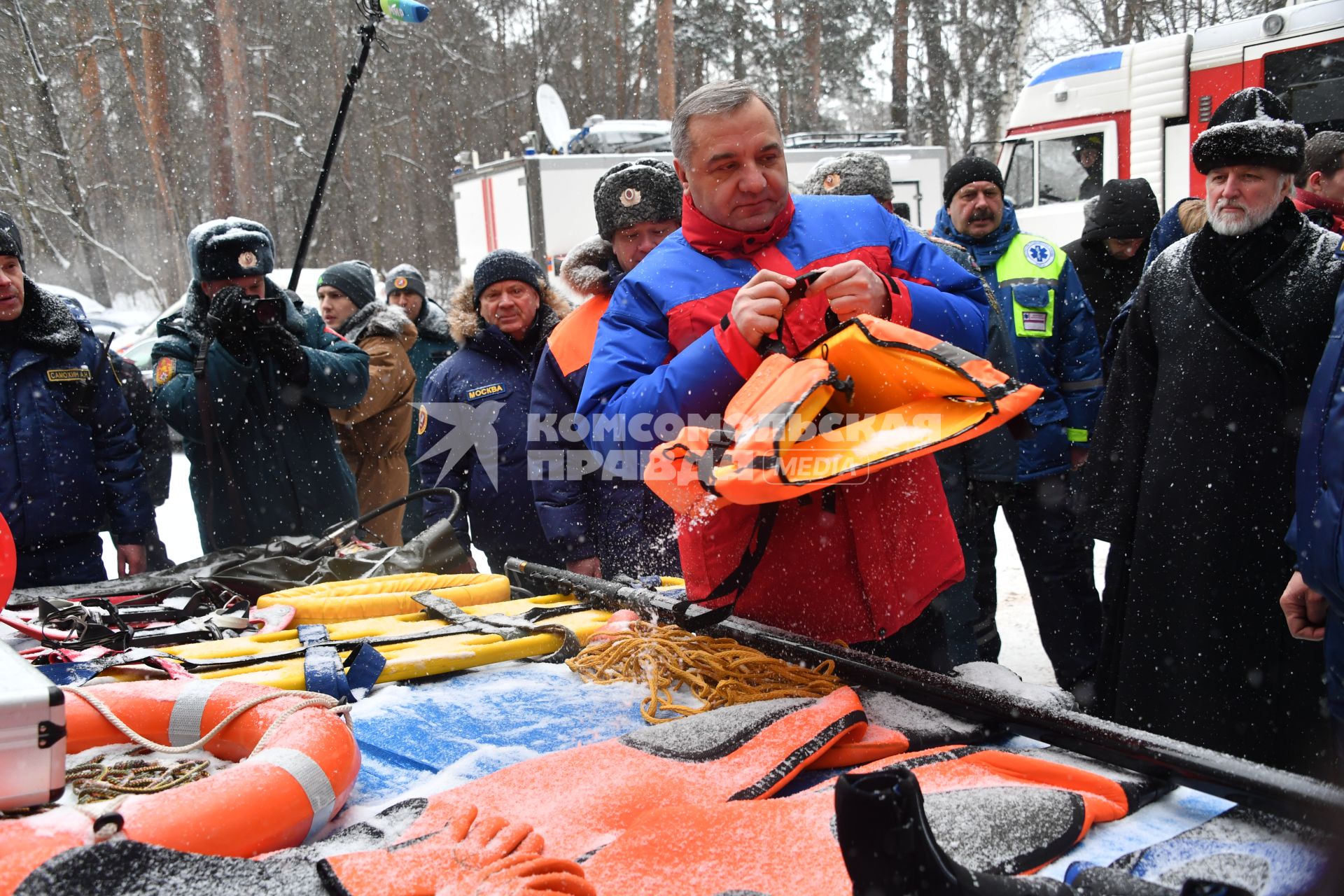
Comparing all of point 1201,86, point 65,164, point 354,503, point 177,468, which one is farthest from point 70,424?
point 65,164

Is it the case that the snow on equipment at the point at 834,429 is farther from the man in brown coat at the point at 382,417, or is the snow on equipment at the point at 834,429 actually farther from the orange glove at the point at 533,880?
the man in brown coat at the point at 382,417

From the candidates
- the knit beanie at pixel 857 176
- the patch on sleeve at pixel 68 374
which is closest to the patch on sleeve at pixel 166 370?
the patch on sleeve at pixel 68 374

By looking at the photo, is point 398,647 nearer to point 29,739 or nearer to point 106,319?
point 29,739

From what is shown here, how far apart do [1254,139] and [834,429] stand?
1778mm

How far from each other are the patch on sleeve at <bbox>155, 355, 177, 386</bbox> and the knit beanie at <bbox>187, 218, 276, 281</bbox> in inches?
13.7

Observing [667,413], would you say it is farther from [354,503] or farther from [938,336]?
[354,503]

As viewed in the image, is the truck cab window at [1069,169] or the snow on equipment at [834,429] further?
the truck cab window at [1069,169]

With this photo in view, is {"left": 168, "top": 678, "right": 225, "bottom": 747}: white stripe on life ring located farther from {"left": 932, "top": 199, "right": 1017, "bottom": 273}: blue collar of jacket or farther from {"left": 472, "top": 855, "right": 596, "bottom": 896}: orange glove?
{"left": 932, "top": 199, "right": 1017, "bottom": 273}: blue collar of jacket

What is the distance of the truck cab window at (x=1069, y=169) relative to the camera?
432 inches

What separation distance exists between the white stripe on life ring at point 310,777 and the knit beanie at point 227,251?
120 inches

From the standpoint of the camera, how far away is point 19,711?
4.21 feet

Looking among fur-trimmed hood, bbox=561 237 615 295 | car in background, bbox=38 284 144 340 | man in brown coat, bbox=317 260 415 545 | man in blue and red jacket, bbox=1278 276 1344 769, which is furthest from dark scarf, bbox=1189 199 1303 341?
car in background, bbox=38 284 144 340

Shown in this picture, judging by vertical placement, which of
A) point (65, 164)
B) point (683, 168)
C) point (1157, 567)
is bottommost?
point (1157, 567)

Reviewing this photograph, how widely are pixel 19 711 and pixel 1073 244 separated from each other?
17.8 feet
